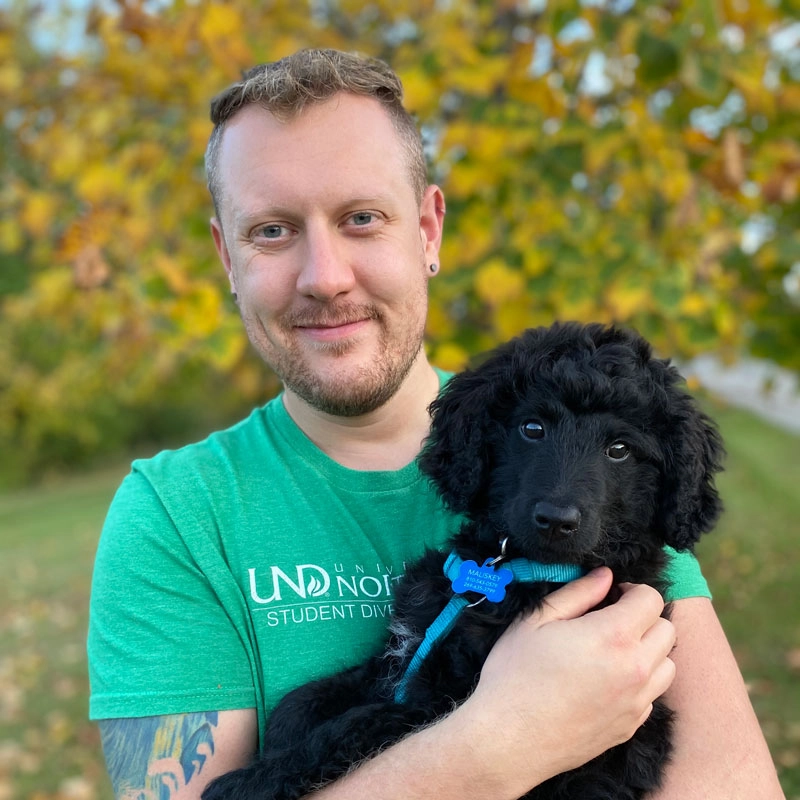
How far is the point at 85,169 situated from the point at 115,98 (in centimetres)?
60

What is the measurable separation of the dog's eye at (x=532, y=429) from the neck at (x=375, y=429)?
441 millimetres

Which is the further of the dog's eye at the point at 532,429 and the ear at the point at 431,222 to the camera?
the ear at the point at 431,222

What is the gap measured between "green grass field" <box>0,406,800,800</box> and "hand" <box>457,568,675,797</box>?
3.58m

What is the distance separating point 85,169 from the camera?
4.95 m

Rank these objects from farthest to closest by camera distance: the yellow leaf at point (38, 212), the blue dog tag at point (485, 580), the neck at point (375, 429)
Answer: the yellow leaf at point (38, 212) → the neck at point (375, 429) → the blue dog tag at point (485, 580)

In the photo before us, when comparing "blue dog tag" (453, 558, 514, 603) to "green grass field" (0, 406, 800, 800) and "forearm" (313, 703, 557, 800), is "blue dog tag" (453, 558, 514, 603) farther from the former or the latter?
"green grass field" (0, 406, 800, 800)

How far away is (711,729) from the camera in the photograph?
1.84 metres

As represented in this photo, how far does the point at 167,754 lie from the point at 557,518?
38.8 inches

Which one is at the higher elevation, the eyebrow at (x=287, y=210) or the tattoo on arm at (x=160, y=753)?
the eyebrow at (x=287, y=210)

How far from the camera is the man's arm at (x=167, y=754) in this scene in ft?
5.97

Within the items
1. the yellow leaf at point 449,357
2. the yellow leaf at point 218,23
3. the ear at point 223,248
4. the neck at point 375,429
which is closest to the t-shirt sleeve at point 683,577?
the neck at point 375,429

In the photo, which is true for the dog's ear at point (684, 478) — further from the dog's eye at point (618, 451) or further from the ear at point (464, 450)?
the ear at point (464, 450)

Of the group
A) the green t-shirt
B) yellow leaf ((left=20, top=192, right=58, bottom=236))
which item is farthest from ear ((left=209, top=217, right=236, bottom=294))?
yellow leaf ((left=20, top=192, right=58, bottom=236))

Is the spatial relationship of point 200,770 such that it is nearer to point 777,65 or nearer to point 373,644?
point 373,644
